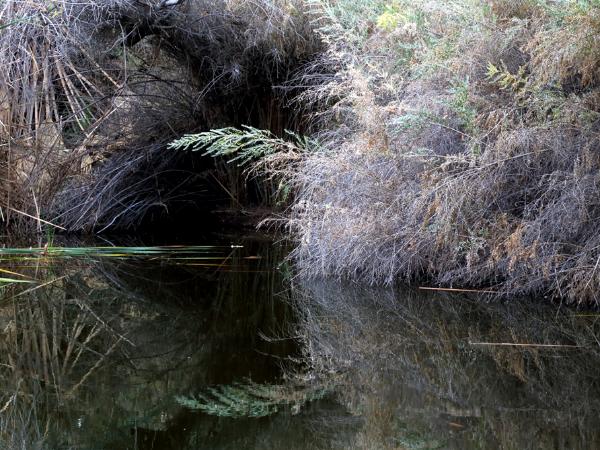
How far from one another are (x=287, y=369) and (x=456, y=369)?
787 mm

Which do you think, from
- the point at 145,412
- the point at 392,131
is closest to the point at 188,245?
the point at 392,131

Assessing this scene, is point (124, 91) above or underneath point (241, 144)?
underneath

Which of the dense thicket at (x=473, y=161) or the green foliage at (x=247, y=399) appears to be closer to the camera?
the green foliage at (x=247, y=399)

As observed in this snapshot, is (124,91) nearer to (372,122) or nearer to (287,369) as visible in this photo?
(372,122)

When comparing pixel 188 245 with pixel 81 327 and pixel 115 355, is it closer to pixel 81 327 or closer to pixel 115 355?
pixel 81 327

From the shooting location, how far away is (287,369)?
369cm

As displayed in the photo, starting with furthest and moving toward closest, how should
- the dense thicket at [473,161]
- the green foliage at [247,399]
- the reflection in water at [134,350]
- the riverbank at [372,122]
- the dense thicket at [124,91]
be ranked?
the dense thicket at [124,91]
the riverbank at [372,122]
the dense thicket at [473,161]
the green foliage at [247,399]
the reflection in water at [134,350]

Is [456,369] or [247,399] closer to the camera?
[247,399]

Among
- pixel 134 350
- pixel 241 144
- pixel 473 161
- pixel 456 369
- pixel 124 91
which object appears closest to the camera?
pixel 456 369

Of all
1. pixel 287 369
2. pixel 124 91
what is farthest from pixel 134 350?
pixel 124 91

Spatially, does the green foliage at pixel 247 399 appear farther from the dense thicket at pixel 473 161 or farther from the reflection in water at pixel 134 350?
the dense thicket at pixel 473 161


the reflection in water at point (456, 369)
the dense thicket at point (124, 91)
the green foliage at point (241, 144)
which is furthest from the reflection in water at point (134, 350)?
the dense thicket at point (124, 91)

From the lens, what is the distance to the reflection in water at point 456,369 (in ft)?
9.30

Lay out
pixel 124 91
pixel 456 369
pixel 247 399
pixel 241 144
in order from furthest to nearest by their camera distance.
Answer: pixel 124 91 < pixel 241 144 < pixel 456 369 < pixel 247 399
